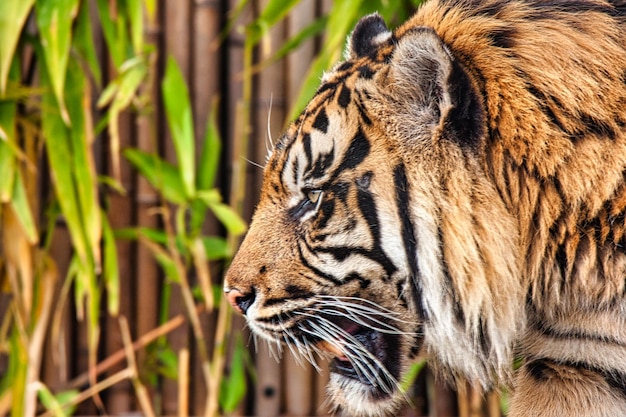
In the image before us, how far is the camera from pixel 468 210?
4.73 feet

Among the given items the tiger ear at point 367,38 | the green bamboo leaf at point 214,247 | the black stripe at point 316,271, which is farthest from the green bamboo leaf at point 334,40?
the black stripe at point 316,271

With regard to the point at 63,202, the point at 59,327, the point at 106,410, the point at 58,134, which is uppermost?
the point at 58,134

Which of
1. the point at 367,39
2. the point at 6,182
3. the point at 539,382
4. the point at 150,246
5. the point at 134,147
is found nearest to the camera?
the point at 539,382

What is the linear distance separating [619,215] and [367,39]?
55 cm

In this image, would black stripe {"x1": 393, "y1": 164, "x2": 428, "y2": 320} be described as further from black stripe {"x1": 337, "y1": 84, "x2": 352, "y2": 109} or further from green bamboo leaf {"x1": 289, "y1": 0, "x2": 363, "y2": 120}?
green bamboo leaf {"x1": 289, "y1": 0, "x2": 363, "y2": 120}

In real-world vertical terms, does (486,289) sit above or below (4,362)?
above

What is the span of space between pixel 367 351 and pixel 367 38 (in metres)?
0.54

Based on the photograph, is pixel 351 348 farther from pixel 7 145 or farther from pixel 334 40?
pixel 7 145

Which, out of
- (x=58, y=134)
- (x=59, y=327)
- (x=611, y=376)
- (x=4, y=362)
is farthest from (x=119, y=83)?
(x=611, y=376)

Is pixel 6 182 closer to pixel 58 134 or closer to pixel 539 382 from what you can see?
pixel 58 134

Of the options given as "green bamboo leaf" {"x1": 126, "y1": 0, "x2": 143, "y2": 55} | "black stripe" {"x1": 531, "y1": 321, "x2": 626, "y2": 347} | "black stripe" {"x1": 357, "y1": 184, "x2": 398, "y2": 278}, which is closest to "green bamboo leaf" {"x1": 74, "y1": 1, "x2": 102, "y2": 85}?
"green bamboo leaf" {"x1": 126, "y1": 0, "x2": 143, "y2": 55}

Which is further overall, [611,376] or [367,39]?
[367,39]

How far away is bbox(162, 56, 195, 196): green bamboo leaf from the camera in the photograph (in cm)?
279

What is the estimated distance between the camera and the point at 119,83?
2.62 metres
